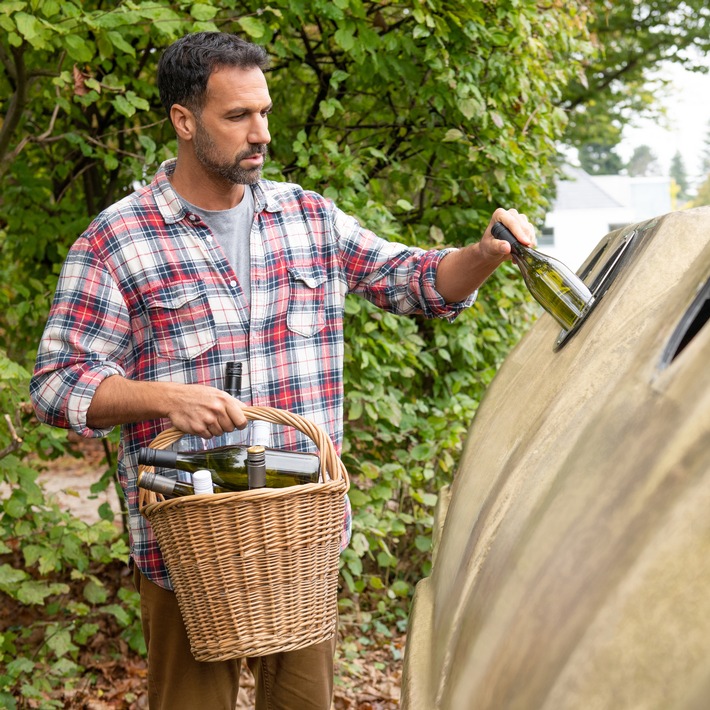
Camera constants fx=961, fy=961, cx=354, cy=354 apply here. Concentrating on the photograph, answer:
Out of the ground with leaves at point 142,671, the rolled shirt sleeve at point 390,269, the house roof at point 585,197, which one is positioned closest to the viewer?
the rolled shirt sleeve at point 390,269

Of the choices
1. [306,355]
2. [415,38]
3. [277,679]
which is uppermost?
[415,38]

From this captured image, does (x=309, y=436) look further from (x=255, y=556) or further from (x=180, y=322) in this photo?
(x=180, y=322)

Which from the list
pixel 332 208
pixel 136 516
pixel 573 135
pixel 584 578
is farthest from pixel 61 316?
pixel 573 135

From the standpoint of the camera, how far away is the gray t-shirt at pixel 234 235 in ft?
8.72

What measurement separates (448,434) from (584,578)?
12.4 feet

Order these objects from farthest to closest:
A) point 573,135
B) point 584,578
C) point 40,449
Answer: point 573,135, point 40,449, point 584,578

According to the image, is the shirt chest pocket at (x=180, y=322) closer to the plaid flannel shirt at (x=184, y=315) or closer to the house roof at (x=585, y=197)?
the plaid flannel shirt at (x=184, y=315)

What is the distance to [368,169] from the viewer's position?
4895 mm

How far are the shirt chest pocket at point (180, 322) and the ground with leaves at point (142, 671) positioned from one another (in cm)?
178

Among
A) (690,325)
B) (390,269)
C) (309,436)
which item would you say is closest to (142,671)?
(390,269)

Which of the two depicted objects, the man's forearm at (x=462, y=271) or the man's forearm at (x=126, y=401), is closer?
the man's forearm at (x=126, y=401)

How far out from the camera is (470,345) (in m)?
4.96

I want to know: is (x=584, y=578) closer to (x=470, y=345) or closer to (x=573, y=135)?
(x=470, y=345)

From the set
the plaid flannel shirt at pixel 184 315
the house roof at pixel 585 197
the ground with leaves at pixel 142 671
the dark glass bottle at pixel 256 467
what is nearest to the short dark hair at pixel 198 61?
the plaid flannel shirt at pixel 184 315
